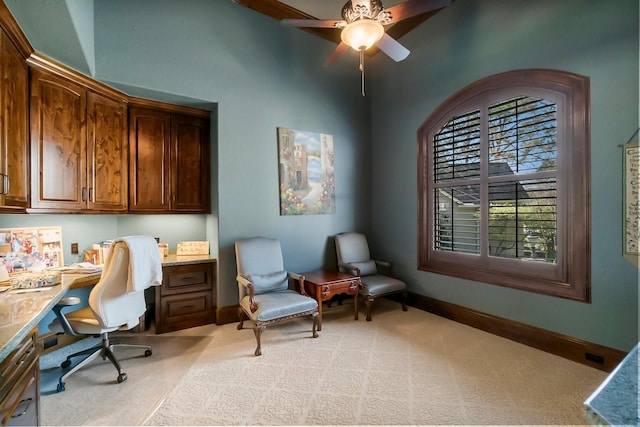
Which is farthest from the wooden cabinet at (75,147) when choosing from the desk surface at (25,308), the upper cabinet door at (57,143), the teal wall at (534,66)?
the teal wall at (534,66)

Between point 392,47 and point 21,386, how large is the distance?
344 cm

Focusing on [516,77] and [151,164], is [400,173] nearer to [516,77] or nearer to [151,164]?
[516,77]

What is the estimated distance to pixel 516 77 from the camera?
2.91 meters

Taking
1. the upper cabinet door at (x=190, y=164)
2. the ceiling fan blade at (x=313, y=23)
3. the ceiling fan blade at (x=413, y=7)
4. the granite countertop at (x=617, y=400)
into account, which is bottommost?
the granite countertop at (x=617, y=400)

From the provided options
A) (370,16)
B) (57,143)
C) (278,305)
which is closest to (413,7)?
(370,16)

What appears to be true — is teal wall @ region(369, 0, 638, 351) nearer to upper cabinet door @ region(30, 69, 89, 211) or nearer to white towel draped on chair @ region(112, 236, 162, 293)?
white towel draped on chair @ region(112, 236, 162, 293)

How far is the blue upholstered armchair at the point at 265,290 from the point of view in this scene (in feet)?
9.07

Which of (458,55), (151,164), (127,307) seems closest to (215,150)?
(151,164)

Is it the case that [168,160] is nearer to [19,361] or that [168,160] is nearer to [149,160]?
[149,160]

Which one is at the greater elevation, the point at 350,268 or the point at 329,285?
the point at 350,268

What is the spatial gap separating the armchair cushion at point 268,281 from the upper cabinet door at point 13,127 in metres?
2.00

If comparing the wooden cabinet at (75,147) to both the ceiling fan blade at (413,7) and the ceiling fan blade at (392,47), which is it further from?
the ceiling fan blade at (413,7)

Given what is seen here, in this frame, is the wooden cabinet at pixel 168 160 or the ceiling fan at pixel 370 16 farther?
the wooden cabinet at pixel 168 160

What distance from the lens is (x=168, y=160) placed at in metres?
3.41
